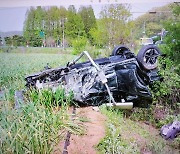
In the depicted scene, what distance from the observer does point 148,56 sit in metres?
3.04

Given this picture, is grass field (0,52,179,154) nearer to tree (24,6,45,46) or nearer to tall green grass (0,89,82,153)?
tall green grass (0,89,82,153)

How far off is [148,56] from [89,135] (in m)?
0.98

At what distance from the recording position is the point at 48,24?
→ 3.08m

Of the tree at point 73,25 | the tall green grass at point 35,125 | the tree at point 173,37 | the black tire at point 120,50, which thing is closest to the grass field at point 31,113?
the tall green grass at point 35,125

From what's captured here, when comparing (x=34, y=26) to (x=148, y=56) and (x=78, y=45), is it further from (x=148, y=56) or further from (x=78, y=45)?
(x=148, y=56)

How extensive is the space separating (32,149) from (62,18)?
4.30ft

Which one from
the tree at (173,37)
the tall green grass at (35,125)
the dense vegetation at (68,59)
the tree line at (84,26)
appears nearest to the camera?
the tall green grass at (35,125)

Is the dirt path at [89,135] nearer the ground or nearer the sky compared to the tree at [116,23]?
nearer the ground

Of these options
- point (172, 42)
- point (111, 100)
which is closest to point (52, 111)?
point (111, 100)

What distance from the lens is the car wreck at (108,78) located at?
306 centimetres

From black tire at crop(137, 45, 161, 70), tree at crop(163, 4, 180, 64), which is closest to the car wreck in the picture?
black tire at crop(137, 45, 161, 70)

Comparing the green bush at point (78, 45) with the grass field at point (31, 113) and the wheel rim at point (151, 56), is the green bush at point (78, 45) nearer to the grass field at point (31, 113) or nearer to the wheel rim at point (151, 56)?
the grass field at point (31, 113)

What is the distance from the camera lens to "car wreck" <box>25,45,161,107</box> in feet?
10.0

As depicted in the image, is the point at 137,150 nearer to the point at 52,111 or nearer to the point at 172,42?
the point at 52,111
